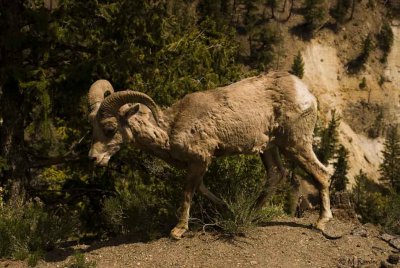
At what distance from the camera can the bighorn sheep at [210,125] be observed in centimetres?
751

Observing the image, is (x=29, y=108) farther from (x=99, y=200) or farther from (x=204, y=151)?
(x=204, y=151)

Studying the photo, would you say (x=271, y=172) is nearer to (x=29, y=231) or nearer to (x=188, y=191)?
(x=188, y=191)

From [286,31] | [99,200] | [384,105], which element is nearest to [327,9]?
[286,31]

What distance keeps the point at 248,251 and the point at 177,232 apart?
1.19 metres

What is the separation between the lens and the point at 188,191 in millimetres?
7977

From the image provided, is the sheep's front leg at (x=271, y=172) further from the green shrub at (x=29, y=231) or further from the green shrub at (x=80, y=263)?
the green shrub at (x=29, y=231)

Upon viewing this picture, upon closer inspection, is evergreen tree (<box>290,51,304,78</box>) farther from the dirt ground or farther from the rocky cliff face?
the dirt ground

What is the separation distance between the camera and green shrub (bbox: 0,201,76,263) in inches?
309

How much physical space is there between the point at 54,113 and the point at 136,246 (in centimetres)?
488

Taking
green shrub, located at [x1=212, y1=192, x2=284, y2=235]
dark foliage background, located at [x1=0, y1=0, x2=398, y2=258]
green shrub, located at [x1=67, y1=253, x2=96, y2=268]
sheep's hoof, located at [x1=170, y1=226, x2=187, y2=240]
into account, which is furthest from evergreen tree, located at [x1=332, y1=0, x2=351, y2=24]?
green shrub, located at [x1=67, y1=253, x2=96, y2=268]

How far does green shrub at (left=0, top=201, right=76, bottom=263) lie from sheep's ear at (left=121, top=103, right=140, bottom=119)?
2.48m

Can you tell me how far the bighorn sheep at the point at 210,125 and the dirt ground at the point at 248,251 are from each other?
0.40m

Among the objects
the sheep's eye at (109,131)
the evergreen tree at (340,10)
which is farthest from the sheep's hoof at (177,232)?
the evergreen tree at (340,10)

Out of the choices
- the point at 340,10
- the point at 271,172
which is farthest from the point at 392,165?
the point at 271,172
